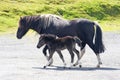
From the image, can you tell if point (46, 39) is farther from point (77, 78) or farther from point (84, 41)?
point (77, 78)

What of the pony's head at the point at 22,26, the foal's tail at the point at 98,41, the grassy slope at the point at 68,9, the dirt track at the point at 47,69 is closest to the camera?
the dirt track at the point at 47,69

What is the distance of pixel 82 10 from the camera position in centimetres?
7406

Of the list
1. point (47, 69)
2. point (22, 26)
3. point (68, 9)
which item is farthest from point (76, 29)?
point (68, 9)

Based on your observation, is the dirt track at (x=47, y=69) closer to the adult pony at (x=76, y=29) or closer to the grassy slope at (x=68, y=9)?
the adult pony at (x=76, y=29)

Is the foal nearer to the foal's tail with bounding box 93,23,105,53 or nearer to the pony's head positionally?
the foal's tail with bounding box 93,23,105,53

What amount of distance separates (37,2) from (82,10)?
→ 241 inches

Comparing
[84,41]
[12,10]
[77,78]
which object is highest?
[12,10]

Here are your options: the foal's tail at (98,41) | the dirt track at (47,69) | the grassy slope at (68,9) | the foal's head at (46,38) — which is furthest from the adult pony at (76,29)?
the grassy slope at (68,9)

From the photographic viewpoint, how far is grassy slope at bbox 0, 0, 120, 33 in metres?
66.7

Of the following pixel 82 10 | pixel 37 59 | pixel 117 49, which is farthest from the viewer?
pixel 82 10

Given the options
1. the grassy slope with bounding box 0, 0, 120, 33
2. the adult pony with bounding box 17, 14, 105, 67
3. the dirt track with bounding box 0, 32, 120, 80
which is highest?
the grassy slope with bounding box 0, 0, 120, 33

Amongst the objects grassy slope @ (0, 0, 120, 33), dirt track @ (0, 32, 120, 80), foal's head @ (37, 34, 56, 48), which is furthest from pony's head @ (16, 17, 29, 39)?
grassy slope @ (0, 0, 120, 33)

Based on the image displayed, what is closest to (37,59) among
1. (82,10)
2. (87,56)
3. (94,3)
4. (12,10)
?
(87,56)

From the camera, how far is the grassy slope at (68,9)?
219ft
